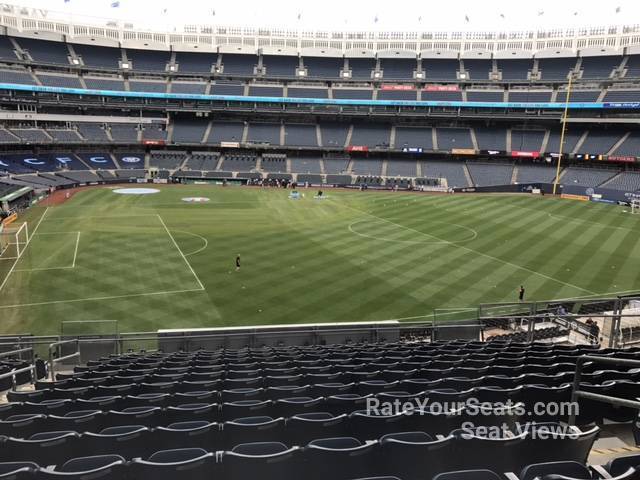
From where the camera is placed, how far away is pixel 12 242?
130 feet

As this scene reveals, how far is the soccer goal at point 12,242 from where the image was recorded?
36656 mm

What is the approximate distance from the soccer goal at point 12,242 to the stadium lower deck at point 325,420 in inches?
1094

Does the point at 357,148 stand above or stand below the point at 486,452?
above

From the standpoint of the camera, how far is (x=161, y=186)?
259 ft

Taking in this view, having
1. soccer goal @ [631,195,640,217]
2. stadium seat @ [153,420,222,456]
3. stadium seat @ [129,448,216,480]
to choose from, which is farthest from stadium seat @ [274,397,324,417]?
soccer goal @ [631,195,640,217]

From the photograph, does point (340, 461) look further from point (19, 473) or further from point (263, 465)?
point (19, 473)

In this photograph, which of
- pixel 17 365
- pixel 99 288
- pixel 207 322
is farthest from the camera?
pixel 99 288

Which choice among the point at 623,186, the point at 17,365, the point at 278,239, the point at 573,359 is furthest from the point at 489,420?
the point at 623,186

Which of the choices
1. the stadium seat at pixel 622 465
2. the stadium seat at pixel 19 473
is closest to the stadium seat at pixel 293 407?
the stadium seat at pixel 19 473

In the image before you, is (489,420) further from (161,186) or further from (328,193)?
(161,186)

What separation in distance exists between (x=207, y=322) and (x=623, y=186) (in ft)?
228

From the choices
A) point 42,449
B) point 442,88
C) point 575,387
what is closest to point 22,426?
point 42,449

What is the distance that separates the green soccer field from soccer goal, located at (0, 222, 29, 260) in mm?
832

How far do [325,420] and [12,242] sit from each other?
42520 mm
